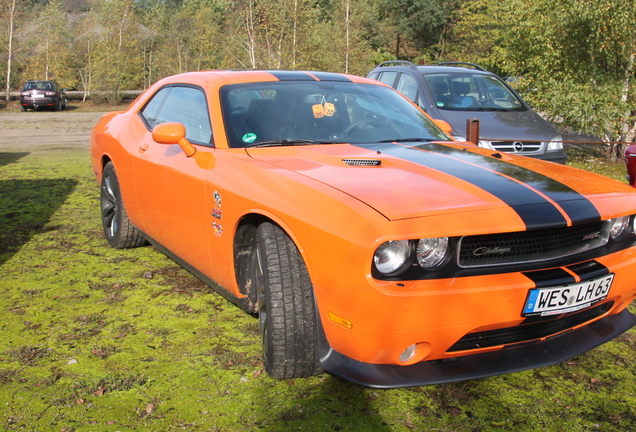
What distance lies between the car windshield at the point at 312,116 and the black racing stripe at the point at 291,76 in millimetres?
70

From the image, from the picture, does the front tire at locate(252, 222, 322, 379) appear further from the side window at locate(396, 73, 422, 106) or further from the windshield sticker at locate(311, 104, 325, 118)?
the side window at locate(396, 73, 422, 106)

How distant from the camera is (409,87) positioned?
9.71 meters

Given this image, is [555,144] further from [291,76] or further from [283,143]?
[283,143]

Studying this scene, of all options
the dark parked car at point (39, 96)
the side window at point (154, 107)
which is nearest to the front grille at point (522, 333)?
the side window at point (154, 107)

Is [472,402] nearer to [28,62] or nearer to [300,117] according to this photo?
[300,117]

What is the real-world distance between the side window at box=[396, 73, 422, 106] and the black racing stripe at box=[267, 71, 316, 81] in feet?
17.1

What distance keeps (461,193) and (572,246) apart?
1.84 feet

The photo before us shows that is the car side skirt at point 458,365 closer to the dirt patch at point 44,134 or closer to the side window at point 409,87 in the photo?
the side window at point 409,87

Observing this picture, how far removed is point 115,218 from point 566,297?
12.7 ft

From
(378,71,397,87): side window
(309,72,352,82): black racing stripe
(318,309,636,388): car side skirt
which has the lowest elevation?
(318,309,636,388): car side skirt

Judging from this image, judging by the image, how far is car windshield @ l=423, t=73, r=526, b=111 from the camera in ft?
30.3

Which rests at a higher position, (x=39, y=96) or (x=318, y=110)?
(x=318, y=110)

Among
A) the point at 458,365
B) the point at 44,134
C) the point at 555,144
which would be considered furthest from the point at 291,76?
the point at 44,134

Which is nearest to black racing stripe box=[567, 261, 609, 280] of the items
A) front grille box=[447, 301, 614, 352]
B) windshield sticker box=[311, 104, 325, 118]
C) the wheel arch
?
front grille box=[447, 301, 614, 352]
